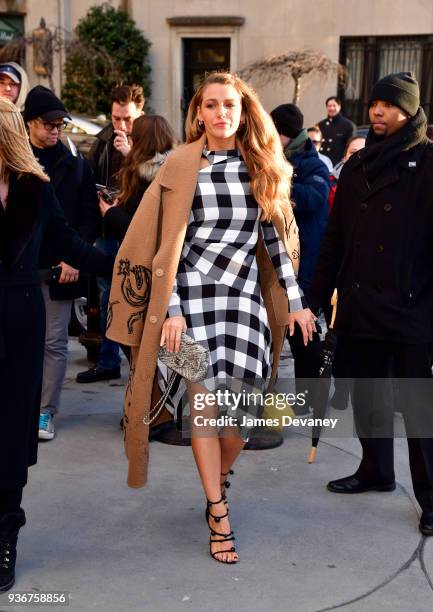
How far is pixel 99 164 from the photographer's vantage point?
19.1 ft

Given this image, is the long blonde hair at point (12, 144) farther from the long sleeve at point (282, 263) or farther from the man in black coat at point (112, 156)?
the man in black coat at point (112, 156)

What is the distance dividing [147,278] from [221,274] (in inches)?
12.0

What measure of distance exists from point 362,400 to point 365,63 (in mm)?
15783

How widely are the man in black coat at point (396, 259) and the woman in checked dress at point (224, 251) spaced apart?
57 cm

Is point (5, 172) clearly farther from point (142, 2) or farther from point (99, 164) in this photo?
point (142, 2)

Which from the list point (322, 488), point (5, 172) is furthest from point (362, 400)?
point (5, 172)

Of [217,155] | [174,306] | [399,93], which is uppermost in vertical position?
[399,93]

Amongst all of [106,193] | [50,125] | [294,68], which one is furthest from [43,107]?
[294,68]

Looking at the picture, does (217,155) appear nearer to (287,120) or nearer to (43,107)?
(43,107)

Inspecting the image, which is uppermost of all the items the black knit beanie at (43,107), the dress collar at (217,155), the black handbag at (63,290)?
the black knit beanie at (43,107)

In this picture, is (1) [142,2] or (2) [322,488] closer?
(2) [322,488]

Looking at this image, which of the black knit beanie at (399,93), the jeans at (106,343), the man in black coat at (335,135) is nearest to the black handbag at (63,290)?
the jeans at (106,343)

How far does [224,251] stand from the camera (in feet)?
11.1

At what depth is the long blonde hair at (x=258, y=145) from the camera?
3.38 metres
